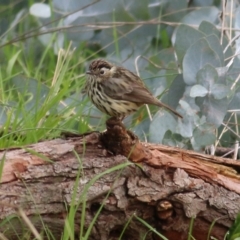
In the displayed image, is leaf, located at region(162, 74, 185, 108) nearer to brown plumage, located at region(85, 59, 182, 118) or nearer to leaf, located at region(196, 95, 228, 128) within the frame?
leaf, located at region(196, 95, 228, 128)

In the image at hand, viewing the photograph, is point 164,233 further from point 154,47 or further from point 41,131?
point 154,47

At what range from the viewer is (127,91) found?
4.67m

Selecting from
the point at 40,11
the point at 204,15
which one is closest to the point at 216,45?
the point at 204,15

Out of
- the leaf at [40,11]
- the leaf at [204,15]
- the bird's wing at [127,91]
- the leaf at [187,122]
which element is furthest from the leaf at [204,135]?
the leaf at [40,11]

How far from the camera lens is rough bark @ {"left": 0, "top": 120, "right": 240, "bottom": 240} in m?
3.74

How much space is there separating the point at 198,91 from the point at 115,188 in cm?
127

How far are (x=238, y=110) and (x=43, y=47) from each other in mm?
2388

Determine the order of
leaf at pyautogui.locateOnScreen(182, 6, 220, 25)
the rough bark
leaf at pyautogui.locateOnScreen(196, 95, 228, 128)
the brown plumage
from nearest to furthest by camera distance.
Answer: the rough bark
the brown plumage
leaf at pyautogui.locateOnScreen(196, 95, 228, 128)
leaf at pyautogui.locateOnScreen(182, 6, 220, 25)

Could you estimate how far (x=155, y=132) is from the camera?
504 cm

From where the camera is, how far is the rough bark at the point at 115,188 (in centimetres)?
374

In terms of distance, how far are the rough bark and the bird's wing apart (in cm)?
57

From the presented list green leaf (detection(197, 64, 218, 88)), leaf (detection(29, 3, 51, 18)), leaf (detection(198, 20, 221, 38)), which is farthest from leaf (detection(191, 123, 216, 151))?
leaf (detection(29, 3, 51, 18))

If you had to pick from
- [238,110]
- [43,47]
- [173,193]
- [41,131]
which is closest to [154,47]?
[43,47]

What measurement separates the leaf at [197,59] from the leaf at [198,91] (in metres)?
0.20
